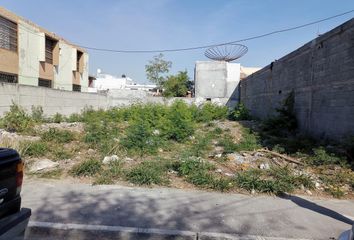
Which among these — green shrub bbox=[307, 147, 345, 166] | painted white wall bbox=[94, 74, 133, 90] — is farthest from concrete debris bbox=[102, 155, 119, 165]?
painted white wall bbox=[94, 74, 133, 90]

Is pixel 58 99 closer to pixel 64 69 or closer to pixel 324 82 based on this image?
pixel 64 69

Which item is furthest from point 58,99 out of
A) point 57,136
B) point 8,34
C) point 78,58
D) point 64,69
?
point 78,58

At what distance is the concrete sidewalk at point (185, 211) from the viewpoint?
3.85m

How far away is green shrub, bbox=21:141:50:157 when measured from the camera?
6947mm

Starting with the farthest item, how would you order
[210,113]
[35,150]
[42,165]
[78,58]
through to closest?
[78,58]
[210,113]
[35,150]
[42,165]

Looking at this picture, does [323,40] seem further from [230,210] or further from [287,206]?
[230,210]

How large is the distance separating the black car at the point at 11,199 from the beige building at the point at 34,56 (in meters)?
16.0

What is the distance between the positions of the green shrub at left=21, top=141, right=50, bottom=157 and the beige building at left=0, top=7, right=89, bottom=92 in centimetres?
1115

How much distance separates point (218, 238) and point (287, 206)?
1595 millimetres

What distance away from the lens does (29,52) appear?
61.7ft

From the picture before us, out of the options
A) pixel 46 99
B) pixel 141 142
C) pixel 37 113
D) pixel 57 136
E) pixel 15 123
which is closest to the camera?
pixel 141 142

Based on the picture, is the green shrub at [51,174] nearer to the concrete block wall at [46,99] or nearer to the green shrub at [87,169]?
the green shrub at [87,169]

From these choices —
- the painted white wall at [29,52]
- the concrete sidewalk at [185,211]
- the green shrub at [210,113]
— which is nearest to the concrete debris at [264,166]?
the concrete sidewalk at [185,211]

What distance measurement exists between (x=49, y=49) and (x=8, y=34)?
536cm
